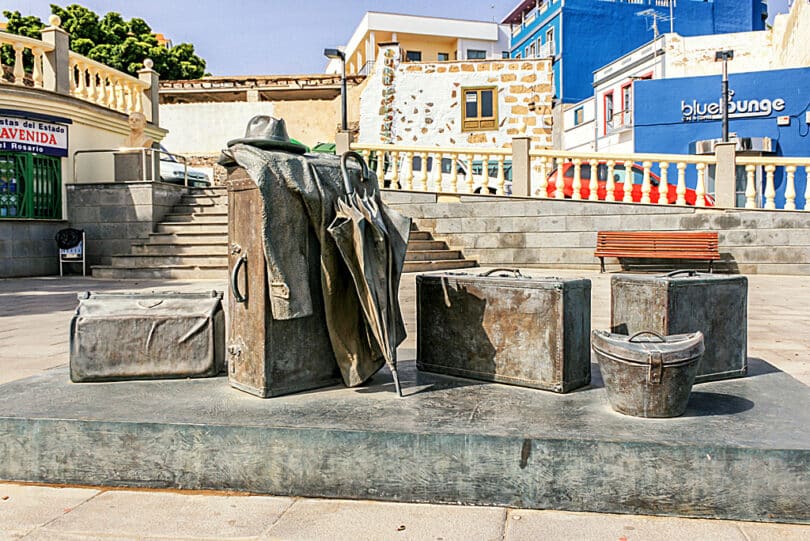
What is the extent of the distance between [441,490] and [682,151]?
85.4 feet

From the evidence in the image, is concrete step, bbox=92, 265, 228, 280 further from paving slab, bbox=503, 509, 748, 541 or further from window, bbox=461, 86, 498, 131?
window, bbox=461, 86, 498, 131

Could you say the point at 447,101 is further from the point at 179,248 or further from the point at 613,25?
the point at 179,248

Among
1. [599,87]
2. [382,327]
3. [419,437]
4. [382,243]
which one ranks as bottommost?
[419,437]

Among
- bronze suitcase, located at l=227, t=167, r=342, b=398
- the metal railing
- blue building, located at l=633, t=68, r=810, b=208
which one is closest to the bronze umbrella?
bronze suitcase, located at l=227, t=167, r=342, b=398

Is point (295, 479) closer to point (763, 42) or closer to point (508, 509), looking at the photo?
point (508, 509)

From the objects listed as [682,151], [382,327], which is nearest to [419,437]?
[382,327]

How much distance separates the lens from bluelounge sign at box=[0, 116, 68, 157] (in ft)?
48.3

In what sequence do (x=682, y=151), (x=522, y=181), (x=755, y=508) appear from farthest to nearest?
1. (x=682, y=151)
2. (x=522, y=181)
3. (x=755, y=508)

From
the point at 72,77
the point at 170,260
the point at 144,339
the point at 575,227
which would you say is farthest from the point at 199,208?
the point at 144,339

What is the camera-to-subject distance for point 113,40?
34969 mm

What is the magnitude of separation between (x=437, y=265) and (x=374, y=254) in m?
10.5

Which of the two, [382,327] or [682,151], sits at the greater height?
[682,151]

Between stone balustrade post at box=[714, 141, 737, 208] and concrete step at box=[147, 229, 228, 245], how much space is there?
980cm

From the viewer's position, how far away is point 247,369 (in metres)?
3.59
